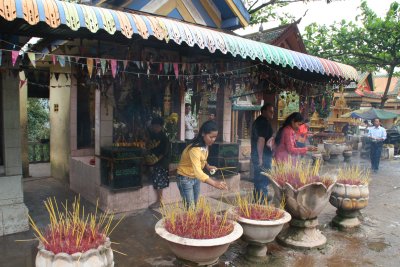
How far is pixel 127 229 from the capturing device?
554 centimetres

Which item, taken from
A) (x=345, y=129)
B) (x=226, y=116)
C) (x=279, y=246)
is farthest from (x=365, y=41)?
(x=279, y=246)

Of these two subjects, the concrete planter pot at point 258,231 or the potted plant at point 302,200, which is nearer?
the concrete planter pot at point 258,231

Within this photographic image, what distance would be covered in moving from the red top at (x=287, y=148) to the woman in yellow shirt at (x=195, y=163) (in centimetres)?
203

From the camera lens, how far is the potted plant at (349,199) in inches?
225

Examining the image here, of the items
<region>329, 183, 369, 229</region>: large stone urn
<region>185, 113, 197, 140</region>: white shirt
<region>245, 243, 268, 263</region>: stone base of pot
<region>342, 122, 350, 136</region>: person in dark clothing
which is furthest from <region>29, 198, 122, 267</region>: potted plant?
<region>342, 122, 350, 136</region>: person in dark clothing

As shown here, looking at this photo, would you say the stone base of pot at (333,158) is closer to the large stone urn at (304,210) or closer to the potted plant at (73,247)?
the large stone urn at (304,210)

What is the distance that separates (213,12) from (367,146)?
1285 cm

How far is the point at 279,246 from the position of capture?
5.03m

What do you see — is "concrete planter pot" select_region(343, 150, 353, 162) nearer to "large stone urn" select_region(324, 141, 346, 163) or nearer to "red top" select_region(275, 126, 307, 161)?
"large stone urn" select_region(324, 141, 346, 163)

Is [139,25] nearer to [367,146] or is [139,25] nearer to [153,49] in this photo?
[153,49]

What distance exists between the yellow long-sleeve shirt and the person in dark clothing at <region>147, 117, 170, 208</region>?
182cm

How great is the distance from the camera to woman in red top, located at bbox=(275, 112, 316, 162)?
589 centimetres

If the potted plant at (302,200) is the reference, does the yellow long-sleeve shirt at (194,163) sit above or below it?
above

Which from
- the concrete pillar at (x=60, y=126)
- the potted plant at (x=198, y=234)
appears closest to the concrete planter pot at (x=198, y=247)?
the potted plant at (x=198, y=234)
